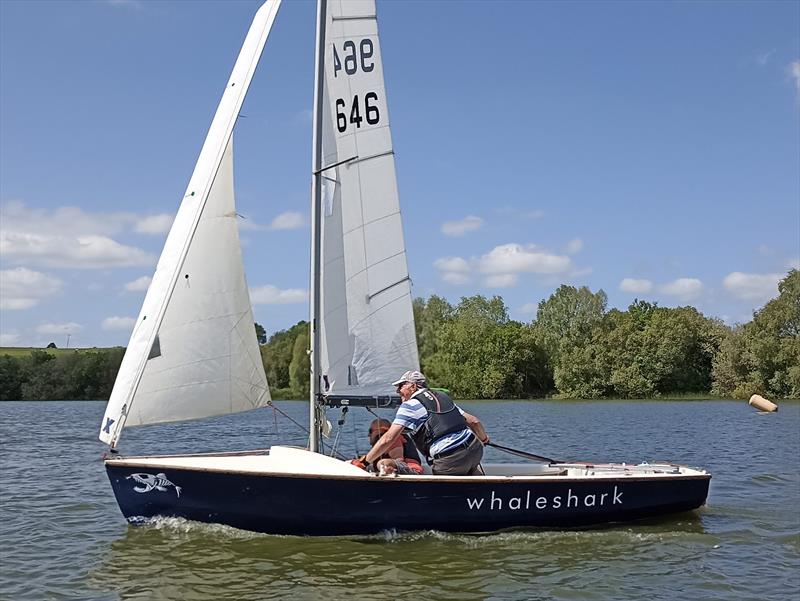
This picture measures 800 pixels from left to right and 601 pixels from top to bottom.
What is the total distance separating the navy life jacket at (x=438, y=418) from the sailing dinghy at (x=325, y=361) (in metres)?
0.60

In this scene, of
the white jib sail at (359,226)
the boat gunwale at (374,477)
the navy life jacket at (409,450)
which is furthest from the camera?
the white jib sail at (359,226)

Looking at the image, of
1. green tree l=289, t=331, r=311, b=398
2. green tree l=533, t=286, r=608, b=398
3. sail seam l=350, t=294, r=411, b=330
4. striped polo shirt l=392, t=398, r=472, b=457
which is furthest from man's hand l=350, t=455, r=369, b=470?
green tree l=533, t=286, r=608, b=398

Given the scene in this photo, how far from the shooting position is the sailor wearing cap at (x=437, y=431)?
9797mm

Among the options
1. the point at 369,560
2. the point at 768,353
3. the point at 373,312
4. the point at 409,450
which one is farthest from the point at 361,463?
the point at 768,353

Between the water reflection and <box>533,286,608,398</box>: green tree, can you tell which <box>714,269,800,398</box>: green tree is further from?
the water reflection

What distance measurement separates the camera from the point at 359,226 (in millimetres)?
11227

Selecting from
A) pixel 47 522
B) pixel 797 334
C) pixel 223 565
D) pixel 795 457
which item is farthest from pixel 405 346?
pixel 797 334

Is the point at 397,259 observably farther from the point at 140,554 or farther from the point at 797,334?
the point at 797,334

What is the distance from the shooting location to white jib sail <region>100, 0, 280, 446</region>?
9922 millimetres

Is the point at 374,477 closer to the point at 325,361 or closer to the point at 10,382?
the point at 325,361

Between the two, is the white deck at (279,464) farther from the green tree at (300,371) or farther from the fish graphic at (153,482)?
the green tree at (300,371)

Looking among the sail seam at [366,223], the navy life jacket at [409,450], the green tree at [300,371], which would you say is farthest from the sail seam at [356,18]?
the green tree at [300,371]

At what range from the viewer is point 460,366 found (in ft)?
225

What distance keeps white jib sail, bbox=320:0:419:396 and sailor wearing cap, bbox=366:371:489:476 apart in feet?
4.05
